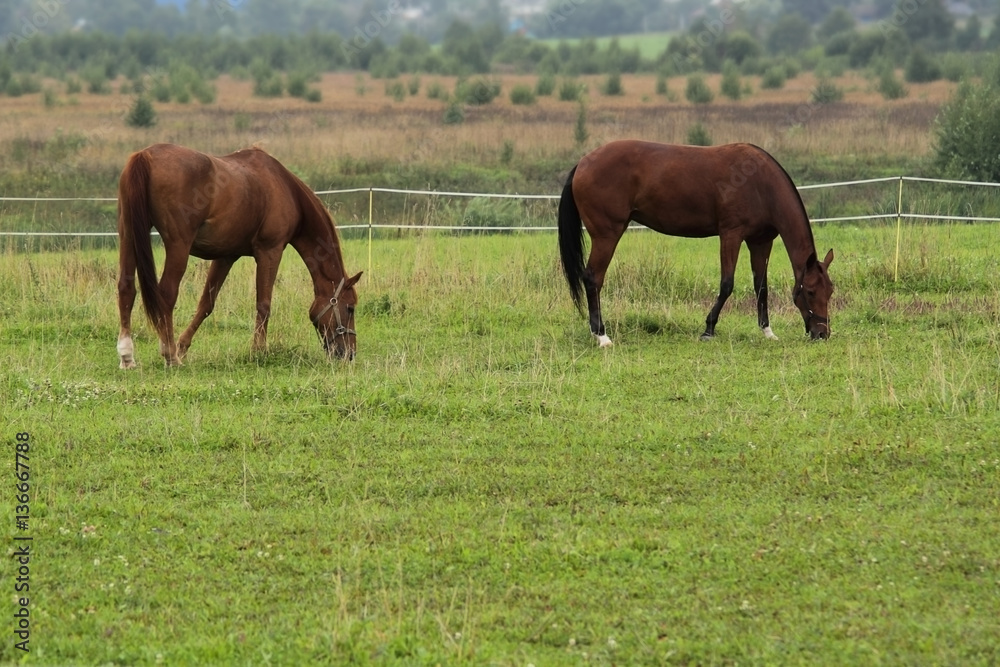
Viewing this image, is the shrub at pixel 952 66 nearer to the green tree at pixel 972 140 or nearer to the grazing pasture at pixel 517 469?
the green tree at pixel 972 140

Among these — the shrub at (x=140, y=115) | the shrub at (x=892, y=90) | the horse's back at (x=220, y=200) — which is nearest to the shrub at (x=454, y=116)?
the shrub at (x=140, y=115)

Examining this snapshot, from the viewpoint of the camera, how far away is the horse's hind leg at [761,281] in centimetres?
1035

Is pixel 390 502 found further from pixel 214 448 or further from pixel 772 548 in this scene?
pixel 772 548

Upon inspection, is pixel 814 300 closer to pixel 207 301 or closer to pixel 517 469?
pixel 517 469

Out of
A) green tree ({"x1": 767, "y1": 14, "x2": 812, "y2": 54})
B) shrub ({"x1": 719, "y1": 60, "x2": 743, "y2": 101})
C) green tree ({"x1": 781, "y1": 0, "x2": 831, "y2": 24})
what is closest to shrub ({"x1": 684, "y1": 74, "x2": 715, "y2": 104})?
shrub ({"x1": 719, "y1": 60, "x2": 743, "y2": 101})

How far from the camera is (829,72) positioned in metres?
51.6

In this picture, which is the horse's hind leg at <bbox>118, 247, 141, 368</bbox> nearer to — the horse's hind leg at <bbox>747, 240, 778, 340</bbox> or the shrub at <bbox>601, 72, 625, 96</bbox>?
the horse's hind leg at <bbox>747, 240, 778, 340</bbox>

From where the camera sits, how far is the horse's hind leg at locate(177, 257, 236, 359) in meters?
9.37

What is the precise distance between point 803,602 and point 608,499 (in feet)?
4.81

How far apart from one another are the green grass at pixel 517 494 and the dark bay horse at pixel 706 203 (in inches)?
17.3

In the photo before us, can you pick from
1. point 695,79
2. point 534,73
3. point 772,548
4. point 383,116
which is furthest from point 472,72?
point 772,548

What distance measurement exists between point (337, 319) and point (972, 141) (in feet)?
45.1

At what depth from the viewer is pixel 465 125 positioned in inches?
1194

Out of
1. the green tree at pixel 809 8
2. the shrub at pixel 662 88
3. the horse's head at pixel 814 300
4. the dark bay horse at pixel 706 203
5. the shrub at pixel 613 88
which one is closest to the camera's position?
the horse's head at pixel 814 300
